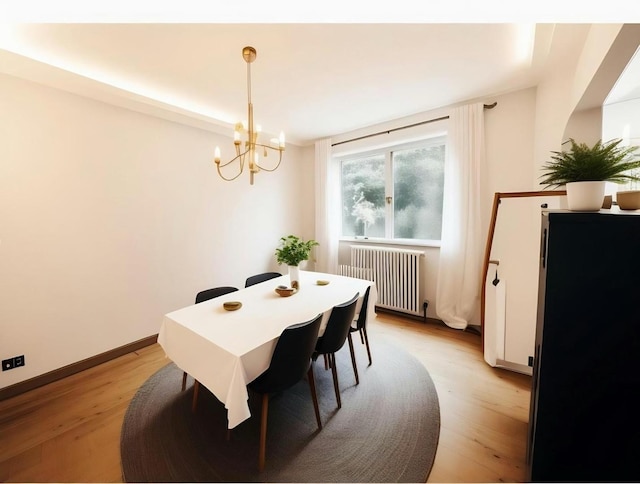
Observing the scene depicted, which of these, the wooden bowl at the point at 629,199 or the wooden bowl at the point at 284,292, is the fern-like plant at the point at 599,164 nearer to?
the wooden bowl at the point at 629,199

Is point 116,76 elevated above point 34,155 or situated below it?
above

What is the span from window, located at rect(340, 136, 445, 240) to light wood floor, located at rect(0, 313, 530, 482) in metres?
1.62

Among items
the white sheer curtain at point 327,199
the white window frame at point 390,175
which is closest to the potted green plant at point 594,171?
the white window frame at point 390,175

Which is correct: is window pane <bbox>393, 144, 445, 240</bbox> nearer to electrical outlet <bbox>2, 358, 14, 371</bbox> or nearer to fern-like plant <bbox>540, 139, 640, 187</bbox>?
fern-like plant <bbox>540, 139, 640, 187</bbox>

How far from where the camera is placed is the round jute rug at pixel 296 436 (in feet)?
4.86

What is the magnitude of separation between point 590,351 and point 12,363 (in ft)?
12.0

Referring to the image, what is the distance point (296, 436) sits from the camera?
5.63ft

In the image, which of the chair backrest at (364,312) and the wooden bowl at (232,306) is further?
the chair backrest at (364,312)

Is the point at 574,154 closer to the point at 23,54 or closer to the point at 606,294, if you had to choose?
the point at 606,294

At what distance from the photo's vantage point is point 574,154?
4.01 ft

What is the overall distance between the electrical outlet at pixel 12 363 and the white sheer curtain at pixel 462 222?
13.1ft

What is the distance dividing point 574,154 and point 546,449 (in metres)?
1.27

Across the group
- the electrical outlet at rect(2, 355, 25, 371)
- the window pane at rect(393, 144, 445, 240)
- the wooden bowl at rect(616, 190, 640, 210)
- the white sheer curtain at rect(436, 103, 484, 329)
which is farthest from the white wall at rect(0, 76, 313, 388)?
the wooden bowl at rect(616, 190, 640, 210)
